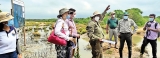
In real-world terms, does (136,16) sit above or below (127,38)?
below

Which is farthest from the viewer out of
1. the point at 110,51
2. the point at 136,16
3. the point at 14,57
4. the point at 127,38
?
the point at 136,16

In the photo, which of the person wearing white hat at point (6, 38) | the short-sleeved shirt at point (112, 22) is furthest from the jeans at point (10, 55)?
the short-sleeved shirt at point (112, 22)

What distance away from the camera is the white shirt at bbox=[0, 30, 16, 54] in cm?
324

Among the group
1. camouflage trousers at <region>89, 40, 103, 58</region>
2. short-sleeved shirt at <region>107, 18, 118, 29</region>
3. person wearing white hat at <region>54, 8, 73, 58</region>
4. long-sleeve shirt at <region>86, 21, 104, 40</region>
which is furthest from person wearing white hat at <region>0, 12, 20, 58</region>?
short-sleeved shirt at <region>107, 18, 118, 29</region>

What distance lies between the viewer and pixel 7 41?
3258mm

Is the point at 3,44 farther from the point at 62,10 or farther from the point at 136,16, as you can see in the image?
the point at 136,16

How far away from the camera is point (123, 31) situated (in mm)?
6781

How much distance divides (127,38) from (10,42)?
4.19 m

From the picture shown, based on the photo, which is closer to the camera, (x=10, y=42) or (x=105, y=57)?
(x=10, y=42)

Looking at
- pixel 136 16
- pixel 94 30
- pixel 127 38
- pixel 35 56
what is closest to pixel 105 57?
pixel 127 38

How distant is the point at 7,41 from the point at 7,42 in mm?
16

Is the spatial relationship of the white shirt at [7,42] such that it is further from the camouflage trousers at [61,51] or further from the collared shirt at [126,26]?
the collared shirt at [126,26]

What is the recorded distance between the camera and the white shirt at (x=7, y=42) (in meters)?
3.24

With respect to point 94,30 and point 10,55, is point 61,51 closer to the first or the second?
point 10,55
